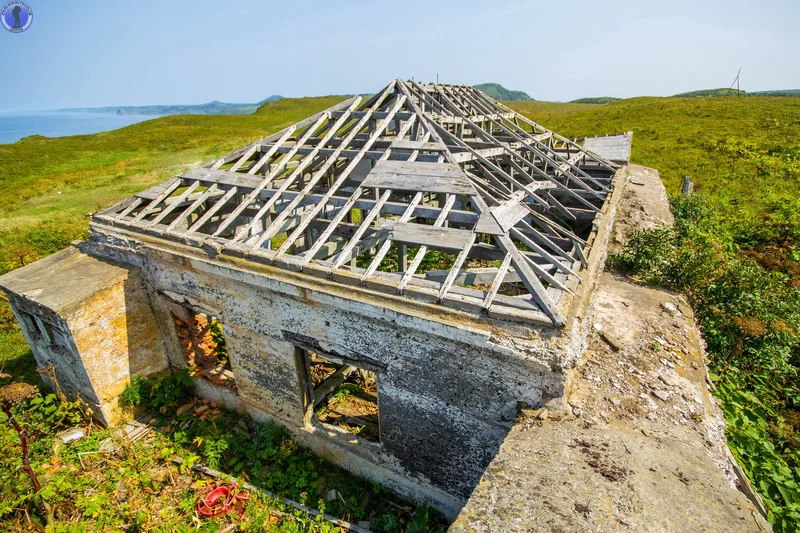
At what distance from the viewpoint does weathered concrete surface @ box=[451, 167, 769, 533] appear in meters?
3.19

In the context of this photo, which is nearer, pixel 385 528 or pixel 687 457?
pixel 687 457

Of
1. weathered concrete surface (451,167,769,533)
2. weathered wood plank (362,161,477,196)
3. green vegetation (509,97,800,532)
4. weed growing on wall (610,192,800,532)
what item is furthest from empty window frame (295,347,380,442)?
green vegetation (509,97,800,532)

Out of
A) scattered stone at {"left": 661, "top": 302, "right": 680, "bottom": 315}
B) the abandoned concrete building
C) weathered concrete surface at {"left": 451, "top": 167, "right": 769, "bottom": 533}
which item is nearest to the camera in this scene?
weathered concrete surface at {"left": 451, "top": 167, "right": 769, "bottom": 533}

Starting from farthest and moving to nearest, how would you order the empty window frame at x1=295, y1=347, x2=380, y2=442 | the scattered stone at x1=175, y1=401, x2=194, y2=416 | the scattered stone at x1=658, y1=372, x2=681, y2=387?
the scattered stone at x1=175, y1=401, x2=194, y2=416, the empty window frame at x1=295, y1=347, x2=380, y2=442, the scattered stone at x1=658, y1=372, x2=681, y2=387

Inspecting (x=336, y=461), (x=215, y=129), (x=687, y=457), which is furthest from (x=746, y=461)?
(x=215, y=129)

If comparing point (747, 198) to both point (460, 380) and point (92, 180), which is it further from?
point (92, 180)

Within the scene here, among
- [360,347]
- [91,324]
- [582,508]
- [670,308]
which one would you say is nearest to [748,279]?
[670,308]

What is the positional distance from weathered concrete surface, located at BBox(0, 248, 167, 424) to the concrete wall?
588 millimetres

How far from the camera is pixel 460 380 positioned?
15.3ft

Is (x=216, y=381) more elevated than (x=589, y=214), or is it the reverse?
(x=589, y=214)

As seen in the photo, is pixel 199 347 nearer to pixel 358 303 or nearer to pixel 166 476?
pixel 166 476

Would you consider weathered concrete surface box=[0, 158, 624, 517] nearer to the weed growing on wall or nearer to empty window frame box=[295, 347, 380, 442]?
empty window frame box=[295, 347, 380, 442]

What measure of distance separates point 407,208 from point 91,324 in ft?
17.7

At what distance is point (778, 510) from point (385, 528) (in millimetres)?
4593
